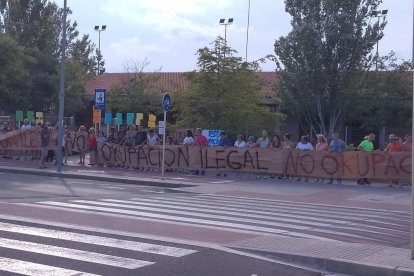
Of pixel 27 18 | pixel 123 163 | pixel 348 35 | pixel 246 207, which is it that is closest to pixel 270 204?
pixel 246 207

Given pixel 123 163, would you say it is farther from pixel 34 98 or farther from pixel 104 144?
pixel 34 98

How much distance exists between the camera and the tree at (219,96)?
37000 millimetres

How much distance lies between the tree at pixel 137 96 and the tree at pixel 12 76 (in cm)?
595

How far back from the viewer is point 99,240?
11.7 metres

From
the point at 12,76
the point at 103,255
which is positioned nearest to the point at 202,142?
the point at 103,255

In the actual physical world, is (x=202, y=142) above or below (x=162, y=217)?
above

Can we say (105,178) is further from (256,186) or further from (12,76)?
(12,76)

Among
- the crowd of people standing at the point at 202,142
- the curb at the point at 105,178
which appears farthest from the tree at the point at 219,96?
the curb at the point at 105,178

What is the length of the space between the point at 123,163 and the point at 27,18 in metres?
29.4

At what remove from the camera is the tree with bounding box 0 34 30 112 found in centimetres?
4412

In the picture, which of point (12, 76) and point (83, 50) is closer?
point (12, 76)

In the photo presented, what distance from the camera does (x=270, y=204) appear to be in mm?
19125

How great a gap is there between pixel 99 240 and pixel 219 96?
2600 centimetres

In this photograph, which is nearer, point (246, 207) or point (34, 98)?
point (246, 207)
